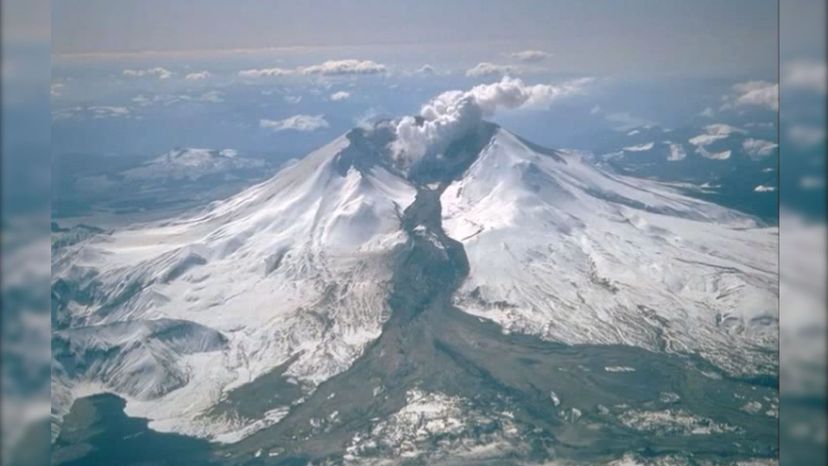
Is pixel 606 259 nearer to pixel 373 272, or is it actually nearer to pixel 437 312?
pixel 437 312

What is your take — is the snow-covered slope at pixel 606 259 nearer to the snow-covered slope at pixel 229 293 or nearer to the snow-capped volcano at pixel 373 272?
the snow-capped volcano at pixel 373 272

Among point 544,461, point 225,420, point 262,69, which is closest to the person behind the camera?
point 544,461

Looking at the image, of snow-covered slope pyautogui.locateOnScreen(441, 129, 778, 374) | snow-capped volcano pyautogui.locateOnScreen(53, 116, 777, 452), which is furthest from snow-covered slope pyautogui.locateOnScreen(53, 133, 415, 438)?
snow-covered slope pyautogui.locateOnScreen(441, 129, 778, 374)

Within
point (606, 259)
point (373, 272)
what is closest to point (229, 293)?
point (373, 272)

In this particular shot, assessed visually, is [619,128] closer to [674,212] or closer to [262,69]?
[674,212]

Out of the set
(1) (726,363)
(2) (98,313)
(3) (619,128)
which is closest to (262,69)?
(2) (98,313)

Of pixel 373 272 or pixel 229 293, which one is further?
pixel 373 272
